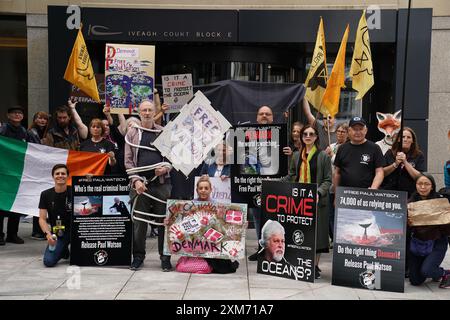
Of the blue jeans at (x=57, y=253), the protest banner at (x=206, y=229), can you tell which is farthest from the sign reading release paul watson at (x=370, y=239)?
the blue jeans at (x=57, y=253)

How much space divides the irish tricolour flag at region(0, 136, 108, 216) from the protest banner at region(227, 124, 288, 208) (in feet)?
6.15

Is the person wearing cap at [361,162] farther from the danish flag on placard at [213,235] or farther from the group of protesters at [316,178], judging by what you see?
the danish flag on placard at [213,235]

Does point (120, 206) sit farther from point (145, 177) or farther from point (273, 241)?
point (273, 241)

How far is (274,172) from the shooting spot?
27.7 ft

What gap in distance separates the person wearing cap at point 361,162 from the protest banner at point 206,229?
1.30 m

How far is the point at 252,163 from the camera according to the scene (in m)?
8.48

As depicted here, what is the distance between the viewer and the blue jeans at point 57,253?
7.55m

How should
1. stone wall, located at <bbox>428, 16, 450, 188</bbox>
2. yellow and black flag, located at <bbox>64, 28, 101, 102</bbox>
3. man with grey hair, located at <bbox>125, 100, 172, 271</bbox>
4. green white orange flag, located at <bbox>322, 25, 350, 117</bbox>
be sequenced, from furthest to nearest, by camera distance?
stone wall, located at <bbox>428, 16, 450, 188</bbox>
yellow and black flag, located at <bbox>64, 28, 101, 102</bbox>
green white orange flag, located at <bbox>322, 25, 350, 117</bbox>
man with grey hair, located at <bbox>125, 100, 172, 271</bbox>

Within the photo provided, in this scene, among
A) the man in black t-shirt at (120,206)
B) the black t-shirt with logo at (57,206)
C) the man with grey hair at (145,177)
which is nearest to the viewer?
the man with grey hair at (145,177)

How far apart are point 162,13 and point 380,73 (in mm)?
4890

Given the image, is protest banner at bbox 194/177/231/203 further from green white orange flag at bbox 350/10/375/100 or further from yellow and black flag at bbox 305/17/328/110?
green white orange flag at bbox 350/10/375/100

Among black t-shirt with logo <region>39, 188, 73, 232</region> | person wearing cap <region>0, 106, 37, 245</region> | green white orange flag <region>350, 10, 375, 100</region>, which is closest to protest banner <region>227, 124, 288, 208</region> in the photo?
green white orange flag <region>350, 10, 375, 100</region>

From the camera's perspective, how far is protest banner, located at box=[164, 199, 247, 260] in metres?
7.17

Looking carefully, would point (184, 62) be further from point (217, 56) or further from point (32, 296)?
point (32, 296)
